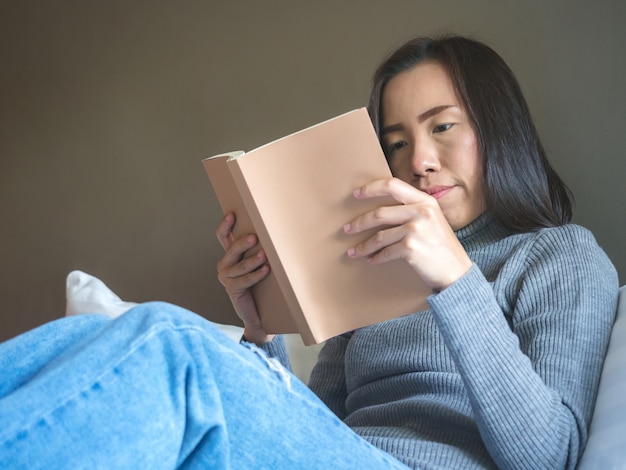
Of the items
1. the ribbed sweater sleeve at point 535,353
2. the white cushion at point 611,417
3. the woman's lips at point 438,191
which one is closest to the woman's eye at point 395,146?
the woman's lips at point 438,191

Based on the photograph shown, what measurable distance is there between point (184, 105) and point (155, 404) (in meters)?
1.61

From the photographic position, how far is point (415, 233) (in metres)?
0.85

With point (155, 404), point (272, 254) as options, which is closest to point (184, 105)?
point (272, 254)

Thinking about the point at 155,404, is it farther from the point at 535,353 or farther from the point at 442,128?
the point at 442,128

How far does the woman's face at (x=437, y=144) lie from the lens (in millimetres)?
1184

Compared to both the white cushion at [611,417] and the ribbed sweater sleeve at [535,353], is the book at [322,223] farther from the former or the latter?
the white cushion at [611,417]

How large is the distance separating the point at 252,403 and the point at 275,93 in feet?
4.51

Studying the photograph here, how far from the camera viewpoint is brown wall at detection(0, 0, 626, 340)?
4.87ft

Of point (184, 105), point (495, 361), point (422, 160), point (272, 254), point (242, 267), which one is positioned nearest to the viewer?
point (495, 361)

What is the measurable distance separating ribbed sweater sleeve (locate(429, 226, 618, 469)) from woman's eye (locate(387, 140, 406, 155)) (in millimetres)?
348

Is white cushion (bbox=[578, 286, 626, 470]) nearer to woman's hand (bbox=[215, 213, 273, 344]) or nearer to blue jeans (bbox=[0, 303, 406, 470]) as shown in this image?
blue jeans (bbox=[0, 303, 406, 470])

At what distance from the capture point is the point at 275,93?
Result: 1.88m

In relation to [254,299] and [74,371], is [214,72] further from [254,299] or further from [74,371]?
[74,371]

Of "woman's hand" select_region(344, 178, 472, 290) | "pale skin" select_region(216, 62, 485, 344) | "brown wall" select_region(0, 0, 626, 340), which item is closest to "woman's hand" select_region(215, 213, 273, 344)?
"pale skin" select_region(216, 62, 485, 344)
